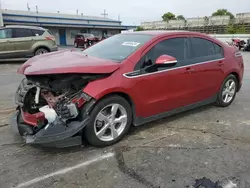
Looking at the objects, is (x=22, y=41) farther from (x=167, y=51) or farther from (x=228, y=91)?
(x=228, y=91)

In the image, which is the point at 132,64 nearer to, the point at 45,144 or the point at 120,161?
the point at 120,161

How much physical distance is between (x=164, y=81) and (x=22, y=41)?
9.98m

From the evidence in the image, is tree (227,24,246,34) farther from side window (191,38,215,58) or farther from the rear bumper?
the rear bumper

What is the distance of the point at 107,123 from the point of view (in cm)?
350


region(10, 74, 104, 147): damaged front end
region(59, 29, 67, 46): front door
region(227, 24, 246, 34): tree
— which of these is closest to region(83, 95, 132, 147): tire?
region(10, 74, 104, 147): damaged front end

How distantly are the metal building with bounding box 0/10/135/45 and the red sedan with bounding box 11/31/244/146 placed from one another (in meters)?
28.9

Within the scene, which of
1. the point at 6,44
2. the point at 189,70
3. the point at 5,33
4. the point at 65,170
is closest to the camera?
the point at 65,170

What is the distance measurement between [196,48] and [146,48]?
1.26 m

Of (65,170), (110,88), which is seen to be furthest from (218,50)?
(65,170)

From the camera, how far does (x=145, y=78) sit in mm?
3736

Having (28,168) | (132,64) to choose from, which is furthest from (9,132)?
(132,64)

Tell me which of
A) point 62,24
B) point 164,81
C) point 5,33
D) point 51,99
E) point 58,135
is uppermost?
point 62,24

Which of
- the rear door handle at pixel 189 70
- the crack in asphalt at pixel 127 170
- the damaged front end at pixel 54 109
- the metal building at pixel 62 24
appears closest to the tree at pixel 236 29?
the metal building at pixel 62 24

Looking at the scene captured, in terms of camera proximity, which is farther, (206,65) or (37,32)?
(37,32)
